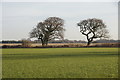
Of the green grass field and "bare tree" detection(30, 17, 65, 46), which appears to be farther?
"bare tree" detection(30, 17, 65, 46)

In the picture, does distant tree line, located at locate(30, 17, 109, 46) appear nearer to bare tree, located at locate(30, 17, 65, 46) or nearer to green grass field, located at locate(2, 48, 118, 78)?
bare tree, located at locate(30, 17, 65, 46)

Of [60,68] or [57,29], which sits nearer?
[60,68]

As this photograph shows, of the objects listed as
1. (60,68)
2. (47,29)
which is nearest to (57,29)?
(47,29)

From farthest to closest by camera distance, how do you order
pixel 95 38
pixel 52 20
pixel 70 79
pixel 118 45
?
pixel 95 38 < pixel 52 20 < pixel 118 45 < pixel 70 79

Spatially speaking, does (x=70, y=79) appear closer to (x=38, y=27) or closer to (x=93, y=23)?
(x=38, y=27)

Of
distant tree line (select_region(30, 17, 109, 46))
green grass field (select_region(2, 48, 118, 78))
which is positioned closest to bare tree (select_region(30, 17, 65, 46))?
distant tree line (select_region(30, 17, 109, 46))

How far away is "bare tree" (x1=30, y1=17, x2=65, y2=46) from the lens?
60.6m

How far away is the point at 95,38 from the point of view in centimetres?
6494

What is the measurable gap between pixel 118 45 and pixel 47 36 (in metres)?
18.7

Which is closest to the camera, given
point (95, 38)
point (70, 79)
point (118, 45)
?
point (70, 79)

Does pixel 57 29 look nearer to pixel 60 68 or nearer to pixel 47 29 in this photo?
pixel 47 29

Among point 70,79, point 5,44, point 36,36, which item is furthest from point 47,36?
point 70,79

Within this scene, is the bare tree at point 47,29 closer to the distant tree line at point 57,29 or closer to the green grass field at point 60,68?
the distant tree line at point 57,29

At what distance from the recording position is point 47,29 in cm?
6150
